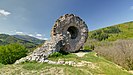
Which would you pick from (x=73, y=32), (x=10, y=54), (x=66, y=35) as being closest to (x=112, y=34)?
(x=73, y=32)

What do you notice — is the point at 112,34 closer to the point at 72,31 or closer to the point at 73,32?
the point at 72,31

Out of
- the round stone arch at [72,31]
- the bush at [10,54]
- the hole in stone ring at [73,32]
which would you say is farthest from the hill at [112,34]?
the bush at [10,54]

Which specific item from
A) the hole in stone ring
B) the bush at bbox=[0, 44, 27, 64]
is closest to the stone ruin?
the hole in stone ring

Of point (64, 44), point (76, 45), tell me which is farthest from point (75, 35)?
point (64, 44)

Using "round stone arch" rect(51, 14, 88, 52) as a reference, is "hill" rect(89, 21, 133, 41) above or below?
above

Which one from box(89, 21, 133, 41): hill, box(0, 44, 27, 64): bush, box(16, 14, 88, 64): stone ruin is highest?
box(89, 21, 133, 41): hill

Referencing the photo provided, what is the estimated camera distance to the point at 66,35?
2152cm

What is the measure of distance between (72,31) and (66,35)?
2.43 meters

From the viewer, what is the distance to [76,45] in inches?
862

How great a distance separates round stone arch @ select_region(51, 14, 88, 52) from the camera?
20914 mm

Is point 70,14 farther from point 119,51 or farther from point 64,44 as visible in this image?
point 119,51

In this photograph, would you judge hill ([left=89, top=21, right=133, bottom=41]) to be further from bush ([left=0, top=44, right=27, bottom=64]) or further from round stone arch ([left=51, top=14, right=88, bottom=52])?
bush ([left=0, top=44, right=27, bottom=64])

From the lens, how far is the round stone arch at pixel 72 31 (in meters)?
20.9

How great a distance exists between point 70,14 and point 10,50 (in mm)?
8523
